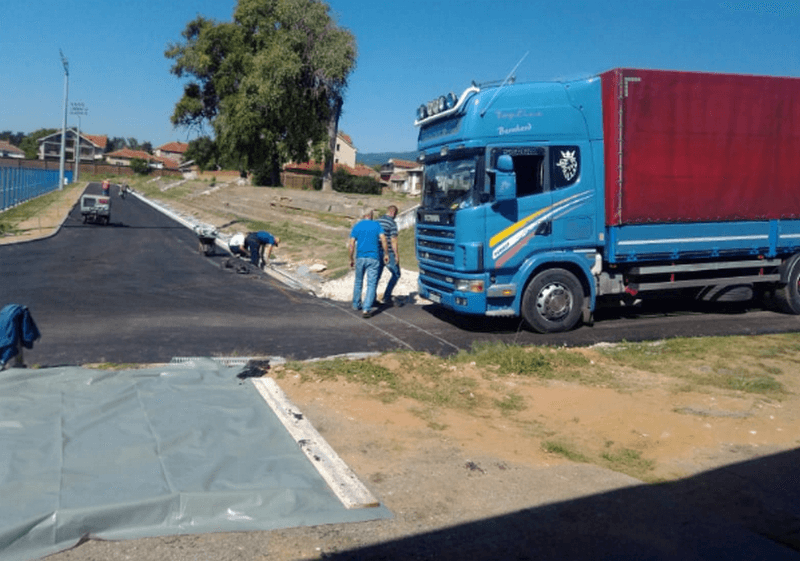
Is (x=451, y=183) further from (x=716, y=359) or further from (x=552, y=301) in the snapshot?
(x=716, y=359)

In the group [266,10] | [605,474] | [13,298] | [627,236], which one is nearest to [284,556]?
[605,474]

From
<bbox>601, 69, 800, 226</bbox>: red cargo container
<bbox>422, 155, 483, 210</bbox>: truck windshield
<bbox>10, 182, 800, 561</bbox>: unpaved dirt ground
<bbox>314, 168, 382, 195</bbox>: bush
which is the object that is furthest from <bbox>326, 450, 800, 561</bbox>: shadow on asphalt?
<bbox>314, 168, 382, 195</bbox>: bush

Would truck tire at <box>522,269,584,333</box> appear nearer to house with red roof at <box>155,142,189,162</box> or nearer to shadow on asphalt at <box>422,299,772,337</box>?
shadow on asphalt at <box>422,299,772,337</box>

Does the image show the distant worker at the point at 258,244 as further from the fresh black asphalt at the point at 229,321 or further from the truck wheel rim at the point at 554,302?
the truck wheel rim at the point at 554,302

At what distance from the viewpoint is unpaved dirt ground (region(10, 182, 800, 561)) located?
4273mm

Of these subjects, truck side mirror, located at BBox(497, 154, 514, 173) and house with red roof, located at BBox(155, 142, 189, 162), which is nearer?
truck side mirror, located at BBox(497, 154, 514, 173)

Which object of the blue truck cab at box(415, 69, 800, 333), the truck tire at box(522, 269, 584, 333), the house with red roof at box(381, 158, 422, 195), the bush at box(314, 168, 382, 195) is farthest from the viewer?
the house with red roof at box(381, 158, 422, 195)

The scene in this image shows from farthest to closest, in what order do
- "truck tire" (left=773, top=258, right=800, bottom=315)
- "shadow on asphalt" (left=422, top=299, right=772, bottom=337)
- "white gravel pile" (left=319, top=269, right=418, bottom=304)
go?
"white gravel pile" (left=319, top=269, right=418, bottom=304)
"truck tire" (left=773, top=258, right=800, bottom=315)
"shadow on asphalt" (left=422, top=299, right=772, bottom=337)

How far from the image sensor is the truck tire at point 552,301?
10.4 meters

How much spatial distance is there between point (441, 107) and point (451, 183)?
3.82 feet

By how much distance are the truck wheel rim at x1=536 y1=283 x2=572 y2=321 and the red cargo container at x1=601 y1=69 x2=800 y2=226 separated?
4.14 feet

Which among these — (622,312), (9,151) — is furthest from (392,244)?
(9,151)

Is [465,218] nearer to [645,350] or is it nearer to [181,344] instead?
[645,350]

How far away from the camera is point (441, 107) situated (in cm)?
1057
